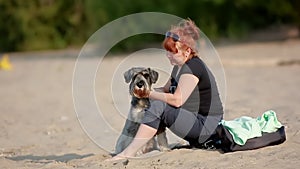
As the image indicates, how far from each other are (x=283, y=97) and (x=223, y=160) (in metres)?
4.47

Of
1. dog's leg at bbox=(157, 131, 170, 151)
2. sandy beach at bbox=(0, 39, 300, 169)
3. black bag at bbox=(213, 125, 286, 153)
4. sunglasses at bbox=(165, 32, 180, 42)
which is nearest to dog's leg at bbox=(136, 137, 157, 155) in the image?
dog's leg at bbox=(157, 131, 170, 151)

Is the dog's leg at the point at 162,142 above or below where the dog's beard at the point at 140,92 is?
below

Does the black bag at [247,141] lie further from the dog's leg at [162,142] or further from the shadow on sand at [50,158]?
the shadow on sand at [50,158]

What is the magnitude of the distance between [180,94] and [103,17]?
46.0 ft

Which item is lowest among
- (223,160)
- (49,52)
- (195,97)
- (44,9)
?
(223,160)

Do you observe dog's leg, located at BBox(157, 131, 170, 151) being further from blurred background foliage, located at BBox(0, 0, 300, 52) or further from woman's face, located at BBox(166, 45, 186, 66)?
blurred background foliage, located at BBox(0, 0, 300, 52)

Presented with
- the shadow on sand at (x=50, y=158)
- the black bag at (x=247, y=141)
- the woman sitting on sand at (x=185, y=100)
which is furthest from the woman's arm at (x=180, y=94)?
the shadow on sand at (x=50, y=158)

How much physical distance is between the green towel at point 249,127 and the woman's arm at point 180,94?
494 millimetres

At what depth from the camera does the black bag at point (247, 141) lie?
5898mm

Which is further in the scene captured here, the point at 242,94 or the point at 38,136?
the point at 242,94

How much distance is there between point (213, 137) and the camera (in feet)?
19.6

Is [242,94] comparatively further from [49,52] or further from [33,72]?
[49,52]

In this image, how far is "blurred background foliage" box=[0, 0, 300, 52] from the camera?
19.3 meters

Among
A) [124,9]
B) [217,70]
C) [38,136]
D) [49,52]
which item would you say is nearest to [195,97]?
[38,136]
